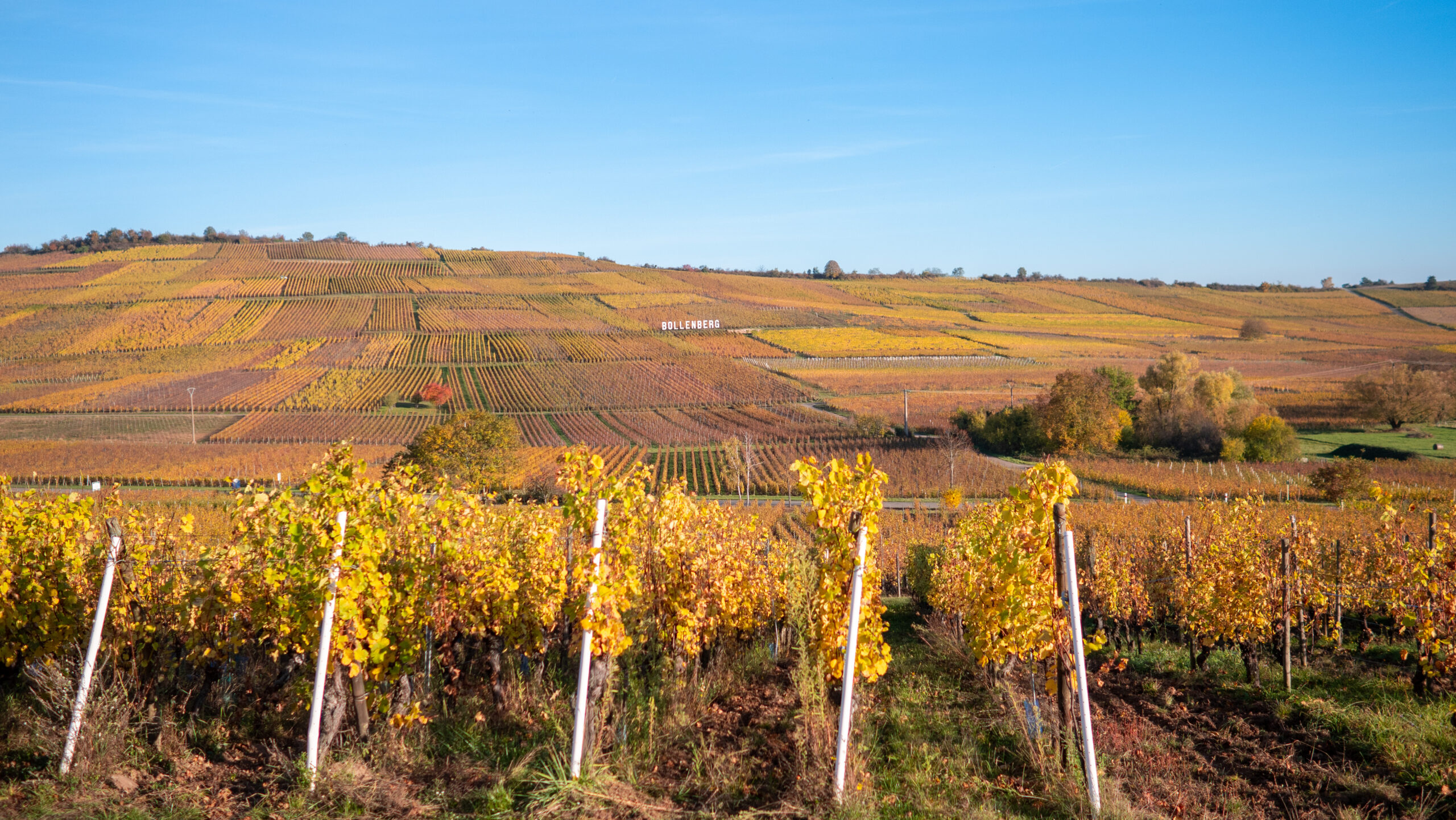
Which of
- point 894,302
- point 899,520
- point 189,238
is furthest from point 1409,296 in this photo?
point 189,238

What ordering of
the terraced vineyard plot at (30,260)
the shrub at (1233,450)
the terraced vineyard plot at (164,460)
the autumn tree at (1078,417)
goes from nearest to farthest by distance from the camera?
the terraced vineyard plot at (164,460) < the shrub at (1233,450) < the autumn tree at (1078,417) < the terraced vineyard plot at (30,260)

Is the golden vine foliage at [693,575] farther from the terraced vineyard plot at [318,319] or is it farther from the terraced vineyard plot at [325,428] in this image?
the terraced vineyard plot at [318,319]

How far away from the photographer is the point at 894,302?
5133 inches

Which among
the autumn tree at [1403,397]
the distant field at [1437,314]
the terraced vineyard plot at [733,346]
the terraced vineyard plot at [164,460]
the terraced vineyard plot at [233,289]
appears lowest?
the terraced vineyard plot at [164,460]

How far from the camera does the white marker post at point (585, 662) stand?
211 inches

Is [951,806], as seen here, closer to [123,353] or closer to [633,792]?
[633,792]

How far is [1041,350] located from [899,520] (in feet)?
261

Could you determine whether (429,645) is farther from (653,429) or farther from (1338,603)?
(653,429)

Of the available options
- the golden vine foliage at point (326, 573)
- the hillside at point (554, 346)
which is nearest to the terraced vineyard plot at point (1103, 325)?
the hillside at point (554, 346)

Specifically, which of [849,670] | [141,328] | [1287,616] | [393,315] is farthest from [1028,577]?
[141,328]

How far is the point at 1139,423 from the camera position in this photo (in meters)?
52.6

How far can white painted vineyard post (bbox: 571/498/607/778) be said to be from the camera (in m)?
5.36

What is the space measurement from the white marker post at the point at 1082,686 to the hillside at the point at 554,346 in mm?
36758

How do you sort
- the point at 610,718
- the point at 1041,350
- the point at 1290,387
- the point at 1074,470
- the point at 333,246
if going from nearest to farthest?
the point at 610,718
the point at 1074,470
the point at 1290,387
the point at 1041,350
the point at 333,246
